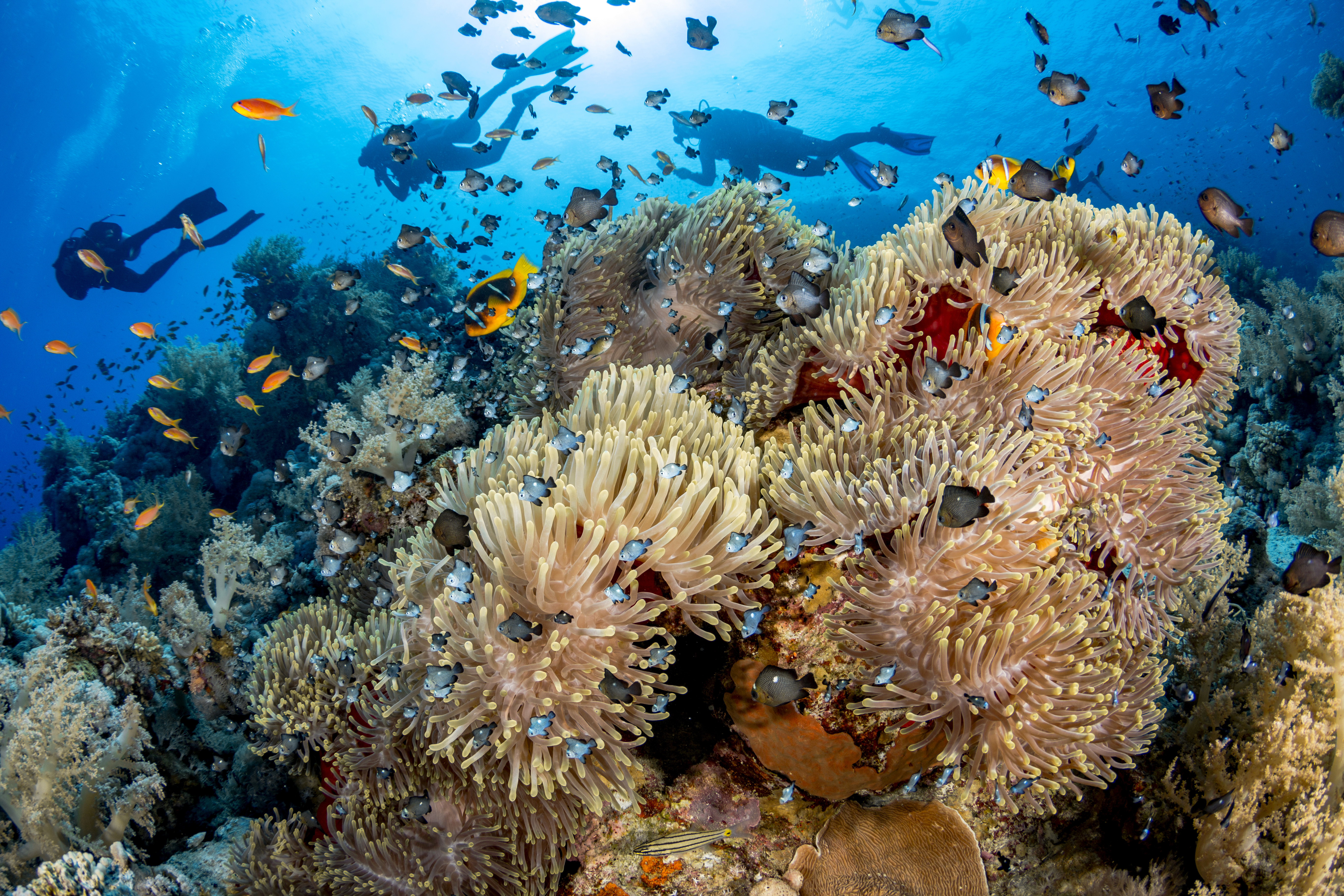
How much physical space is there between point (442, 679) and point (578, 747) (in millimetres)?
527

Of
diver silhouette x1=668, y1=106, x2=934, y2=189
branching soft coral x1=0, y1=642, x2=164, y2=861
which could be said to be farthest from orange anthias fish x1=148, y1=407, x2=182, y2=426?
diver silhouette x1=668, y1=106, x2=934, y2=189

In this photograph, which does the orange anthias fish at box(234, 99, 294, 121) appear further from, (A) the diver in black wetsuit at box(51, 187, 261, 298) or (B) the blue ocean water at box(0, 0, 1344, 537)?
(B) the blue ocean water at box(0, 0, 1344, 537)

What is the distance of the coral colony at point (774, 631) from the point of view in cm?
220

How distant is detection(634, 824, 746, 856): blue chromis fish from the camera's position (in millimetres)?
2707

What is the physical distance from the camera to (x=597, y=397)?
2859 millimetres

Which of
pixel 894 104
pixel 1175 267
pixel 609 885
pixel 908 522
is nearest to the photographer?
pixel 908 522

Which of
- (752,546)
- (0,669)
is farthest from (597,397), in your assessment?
(0,669)

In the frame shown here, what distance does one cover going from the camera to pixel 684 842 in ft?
8.88

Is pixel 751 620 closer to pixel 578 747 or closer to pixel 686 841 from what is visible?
pixel 578 747

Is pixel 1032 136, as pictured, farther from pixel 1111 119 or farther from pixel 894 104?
pixel 894 104

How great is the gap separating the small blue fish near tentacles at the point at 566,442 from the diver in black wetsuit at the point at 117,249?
16.4m

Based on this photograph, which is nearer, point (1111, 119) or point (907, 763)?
point (907, 763)

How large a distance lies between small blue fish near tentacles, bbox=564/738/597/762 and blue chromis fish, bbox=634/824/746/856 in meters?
0.97

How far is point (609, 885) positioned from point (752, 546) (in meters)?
1.97
